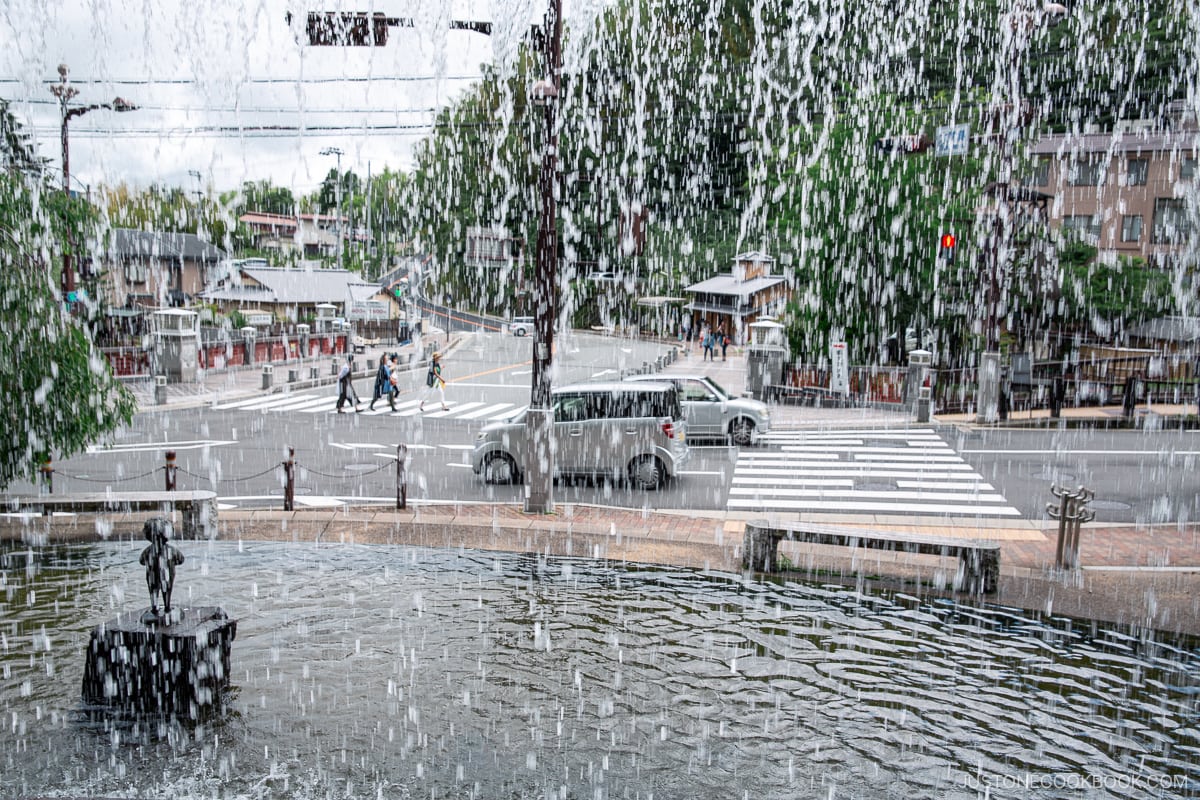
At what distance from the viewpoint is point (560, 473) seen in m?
16.1

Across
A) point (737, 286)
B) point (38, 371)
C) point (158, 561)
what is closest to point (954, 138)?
point (38, 371)

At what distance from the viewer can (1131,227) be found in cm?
4988

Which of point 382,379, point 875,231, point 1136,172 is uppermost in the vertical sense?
point 1136,172

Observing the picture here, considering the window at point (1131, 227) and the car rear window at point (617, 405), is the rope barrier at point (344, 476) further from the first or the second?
the window at point (1131, 227)

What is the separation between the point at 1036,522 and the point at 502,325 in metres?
Result: 68.0

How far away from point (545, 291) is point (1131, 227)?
4849cm

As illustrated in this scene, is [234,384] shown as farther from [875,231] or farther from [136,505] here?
[875,231]

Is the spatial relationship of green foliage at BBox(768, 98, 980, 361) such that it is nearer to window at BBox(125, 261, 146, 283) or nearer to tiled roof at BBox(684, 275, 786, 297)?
tiled roof at BBox(684, 275, 786, 297)

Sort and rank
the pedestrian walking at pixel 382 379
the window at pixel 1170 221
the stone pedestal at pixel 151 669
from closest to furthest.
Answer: the stone pedestal at pixel 151 669
the pedestrian walking at pixel 382 379
the window at pixel 1170 221

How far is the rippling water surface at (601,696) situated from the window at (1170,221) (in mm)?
48157

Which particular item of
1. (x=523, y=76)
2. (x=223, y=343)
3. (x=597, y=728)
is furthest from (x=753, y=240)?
(x=597, y=728)

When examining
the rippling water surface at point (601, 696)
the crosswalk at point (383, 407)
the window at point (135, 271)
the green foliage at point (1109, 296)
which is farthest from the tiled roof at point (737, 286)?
the rippling water surface at point (601, 696)

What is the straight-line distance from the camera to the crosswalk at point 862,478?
14.9 metres

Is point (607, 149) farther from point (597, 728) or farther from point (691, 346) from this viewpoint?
point (597, 728)
